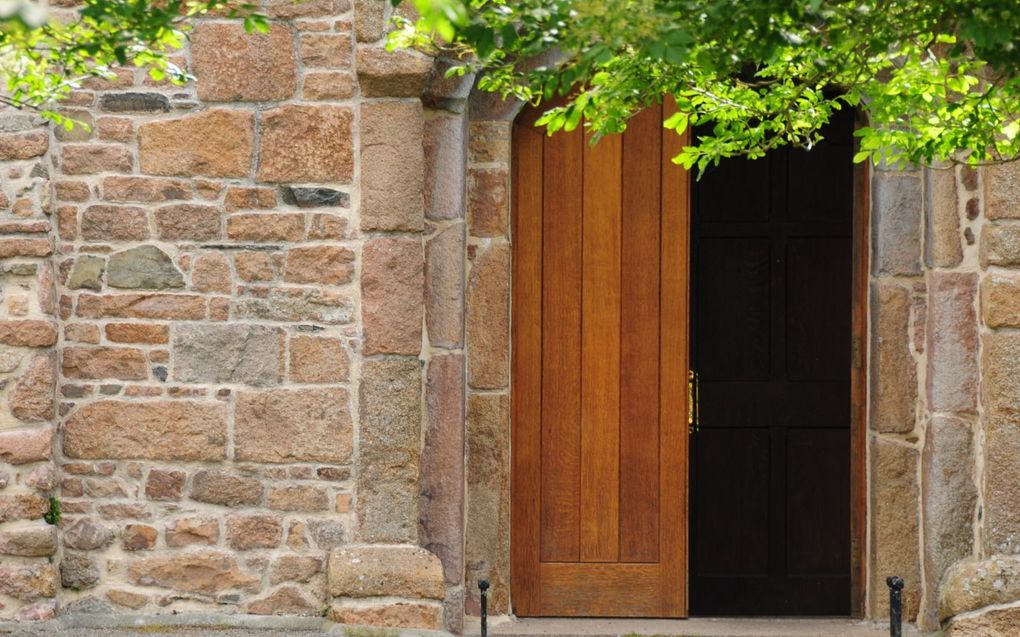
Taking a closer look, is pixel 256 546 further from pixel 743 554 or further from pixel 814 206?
pixel 814 206

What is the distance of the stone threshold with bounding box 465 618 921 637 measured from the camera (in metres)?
6.30

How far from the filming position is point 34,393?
19.5 ft

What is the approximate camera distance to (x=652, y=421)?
6.52m

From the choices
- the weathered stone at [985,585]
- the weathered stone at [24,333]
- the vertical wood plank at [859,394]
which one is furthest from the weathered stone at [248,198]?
the weathered stone at [985,585]

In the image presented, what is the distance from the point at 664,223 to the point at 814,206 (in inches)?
32.0

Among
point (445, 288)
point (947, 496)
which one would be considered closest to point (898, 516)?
point (947, 496)

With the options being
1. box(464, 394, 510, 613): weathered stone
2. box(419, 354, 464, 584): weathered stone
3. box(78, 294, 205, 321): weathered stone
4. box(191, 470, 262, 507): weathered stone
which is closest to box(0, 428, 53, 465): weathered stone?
box(78, 294, 205, 321): weathered stone

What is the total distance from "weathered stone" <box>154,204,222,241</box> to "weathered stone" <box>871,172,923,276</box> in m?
2.88

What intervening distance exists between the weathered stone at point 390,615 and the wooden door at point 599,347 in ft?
2.24

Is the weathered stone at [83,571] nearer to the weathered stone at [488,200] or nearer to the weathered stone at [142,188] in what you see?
the weathered stone at [142,188]

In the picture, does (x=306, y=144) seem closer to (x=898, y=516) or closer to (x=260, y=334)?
(x=260, y=334)

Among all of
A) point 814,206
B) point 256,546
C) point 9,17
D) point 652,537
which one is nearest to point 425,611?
point 256,546

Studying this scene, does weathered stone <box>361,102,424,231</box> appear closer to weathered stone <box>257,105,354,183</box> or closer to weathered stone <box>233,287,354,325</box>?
weathered stone <box>257,105,354,183</box>

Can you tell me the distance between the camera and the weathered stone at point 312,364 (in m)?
6.07
